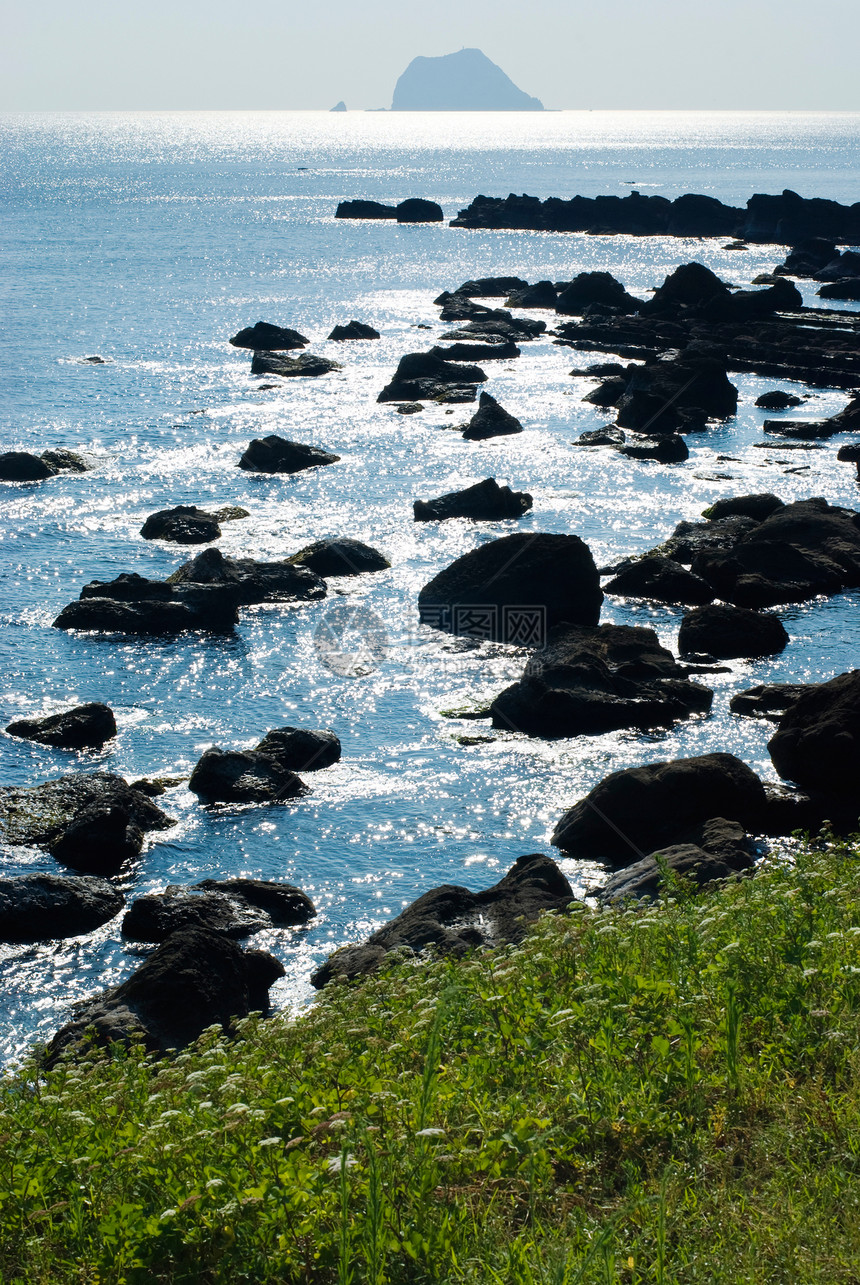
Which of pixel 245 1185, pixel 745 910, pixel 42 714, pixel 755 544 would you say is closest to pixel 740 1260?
pixel 245 1185

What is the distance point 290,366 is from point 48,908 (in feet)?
191

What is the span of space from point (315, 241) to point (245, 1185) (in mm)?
158929

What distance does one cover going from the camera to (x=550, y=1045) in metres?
9.06

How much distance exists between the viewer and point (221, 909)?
70.5ft

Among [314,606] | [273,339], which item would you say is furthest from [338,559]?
[273,339]

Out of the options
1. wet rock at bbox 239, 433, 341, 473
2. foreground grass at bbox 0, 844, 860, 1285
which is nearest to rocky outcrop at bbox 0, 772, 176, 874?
foreground grass at bbox 0, 844, 860, 1285

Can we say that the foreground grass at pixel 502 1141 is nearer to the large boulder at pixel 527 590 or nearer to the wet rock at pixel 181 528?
the large boulder at pixel 527 590

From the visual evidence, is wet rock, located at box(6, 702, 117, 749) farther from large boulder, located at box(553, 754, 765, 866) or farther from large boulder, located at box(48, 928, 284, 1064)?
large boulder, located at box(553, 754, 765, 866)

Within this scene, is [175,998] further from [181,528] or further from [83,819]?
[181,528]

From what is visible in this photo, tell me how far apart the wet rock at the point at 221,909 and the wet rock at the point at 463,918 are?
2320 mm

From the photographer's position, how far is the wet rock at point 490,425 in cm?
5947

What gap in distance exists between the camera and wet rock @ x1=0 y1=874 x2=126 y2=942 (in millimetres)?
21234

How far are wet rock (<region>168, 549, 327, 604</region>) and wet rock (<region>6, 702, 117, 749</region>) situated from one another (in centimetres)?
878

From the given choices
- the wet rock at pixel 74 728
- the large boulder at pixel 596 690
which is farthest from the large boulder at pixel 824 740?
the wet rock at pixel 74 728
